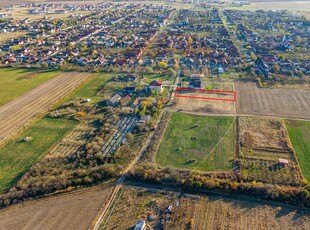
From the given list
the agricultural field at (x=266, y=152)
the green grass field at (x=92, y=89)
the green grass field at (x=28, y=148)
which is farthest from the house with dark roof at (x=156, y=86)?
the green grass field at (x=28, y=148)

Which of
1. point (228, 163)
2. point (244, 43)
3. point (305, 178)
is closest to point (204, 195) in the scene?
point (228, 163)

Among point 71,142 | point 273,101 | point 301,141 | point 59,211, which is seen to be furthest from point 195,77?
point 59,211

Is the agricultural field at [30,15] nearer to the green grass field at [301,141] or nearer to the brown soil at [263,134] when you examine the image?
the brown soil at [263,134]

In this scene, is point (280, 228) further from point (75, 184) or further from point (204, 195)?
point (75, 184)

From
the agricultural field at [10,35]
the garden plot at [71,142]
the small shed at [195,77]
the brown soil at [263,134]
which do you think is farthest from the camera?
the agricultural field at [10,35]

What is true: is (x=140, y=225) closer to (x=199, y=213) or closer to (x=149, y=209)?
(x=149, y=209)

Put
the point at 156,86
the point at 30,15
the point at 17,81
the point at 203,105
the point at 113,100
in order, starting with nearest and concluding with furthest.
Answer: the point at 203,105, the point at 113,100, the point at 156,86, the point at 17,81, the point at 30,15

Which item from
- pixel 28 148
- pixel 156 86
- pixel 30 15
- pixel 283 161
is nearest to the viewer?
pixel 283 161
